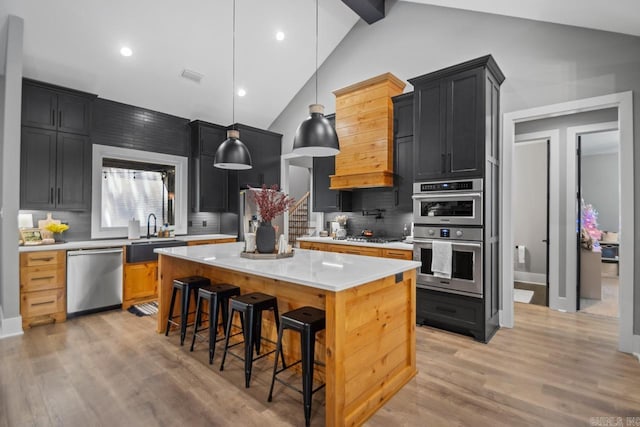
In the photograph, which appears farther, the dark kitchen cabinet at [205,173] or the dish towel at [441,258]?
the dark kitchen cabinet at [205,173]

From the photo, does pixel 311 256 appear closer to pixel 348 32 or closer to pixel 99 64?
pixel 99 64

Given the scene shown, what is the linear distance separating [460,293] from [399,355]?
1364mm

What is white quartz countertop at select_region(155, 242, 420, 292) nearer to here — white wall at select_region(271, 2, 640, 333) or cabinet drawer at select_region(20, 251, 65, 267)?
cabinet drawer at select_region(20, 251, 65, 267)

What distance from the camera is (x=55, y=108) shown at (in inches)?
165

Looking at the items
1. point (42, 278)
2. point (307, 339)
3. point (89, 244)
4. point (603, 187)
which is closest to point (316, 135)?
point (307, 339)

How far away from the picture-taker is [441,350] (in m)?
3.08

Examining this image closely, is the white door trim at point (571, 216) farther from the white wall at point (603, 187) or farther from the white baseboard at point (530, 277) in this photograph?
the white wall at point (603, 187)

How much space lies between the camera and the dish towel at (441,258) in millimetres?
3523

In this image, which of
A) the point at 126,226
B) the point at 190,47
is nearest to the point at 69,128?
the point at 126,226

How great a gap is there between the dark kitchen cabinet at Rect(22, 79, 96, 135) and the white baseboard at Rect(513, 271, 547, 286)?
745 cm

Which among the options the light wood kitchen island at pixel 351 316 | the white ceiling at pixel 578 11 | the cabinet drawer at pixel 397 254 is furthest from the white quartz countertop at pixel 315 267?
the white ceiling at pixel 578 11

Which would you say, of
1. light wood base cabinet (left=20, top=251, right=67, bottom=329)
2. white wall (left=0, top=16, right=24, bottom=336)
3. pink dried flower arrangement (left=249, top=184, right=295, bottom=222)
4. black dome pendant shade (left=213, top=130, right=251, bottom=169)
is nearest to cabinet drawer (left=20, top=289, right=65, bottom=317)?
light wood base cabinet (left=20, top=251, right=67, bottom=329)

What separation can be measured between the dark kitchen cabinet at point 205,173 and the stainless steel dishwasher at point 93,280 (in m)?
1.65

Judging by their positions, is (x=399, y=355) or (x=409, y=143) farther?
(x=409, y=143)
